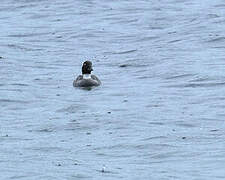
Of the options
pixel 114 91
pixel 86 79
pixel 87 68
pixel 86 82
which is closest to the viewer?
pixel 114 91

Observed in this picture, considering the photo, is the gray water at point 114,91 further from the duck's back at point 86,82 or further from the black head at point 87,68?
the black head at point 87,68

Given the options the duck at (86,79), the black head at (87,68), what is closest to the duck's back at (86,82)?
the duck at (86,79)

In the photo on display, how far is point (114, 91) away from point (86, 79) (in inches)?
48.7

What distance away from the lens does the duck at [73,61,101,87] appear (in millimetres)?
27859

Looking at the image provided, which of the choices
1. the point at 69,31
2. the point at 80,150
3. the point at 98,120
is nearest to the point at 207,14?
the point at 69,31

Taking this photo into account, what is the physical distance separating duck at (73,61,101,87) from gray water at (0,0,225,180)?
0.75 ft

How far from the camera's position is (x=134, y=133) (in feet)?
72.8

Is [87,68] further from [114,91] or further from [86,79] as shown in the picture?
[114,91]

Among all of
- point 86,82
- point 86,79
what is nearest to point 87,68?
point 86,79

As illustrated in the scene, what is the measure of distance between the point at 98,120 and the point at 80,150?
2724 millimetres

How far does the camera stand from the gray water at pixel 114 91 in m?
20.0

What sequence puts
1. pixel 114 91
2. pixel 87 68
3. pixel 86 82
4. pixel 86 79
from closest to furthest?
pixel 114 91, pixel 86 82, pixel 86 79, pixel 87 68

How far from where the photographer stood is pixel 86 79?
1104 inches

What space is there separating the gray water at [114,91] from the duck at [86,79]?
0.23 m
